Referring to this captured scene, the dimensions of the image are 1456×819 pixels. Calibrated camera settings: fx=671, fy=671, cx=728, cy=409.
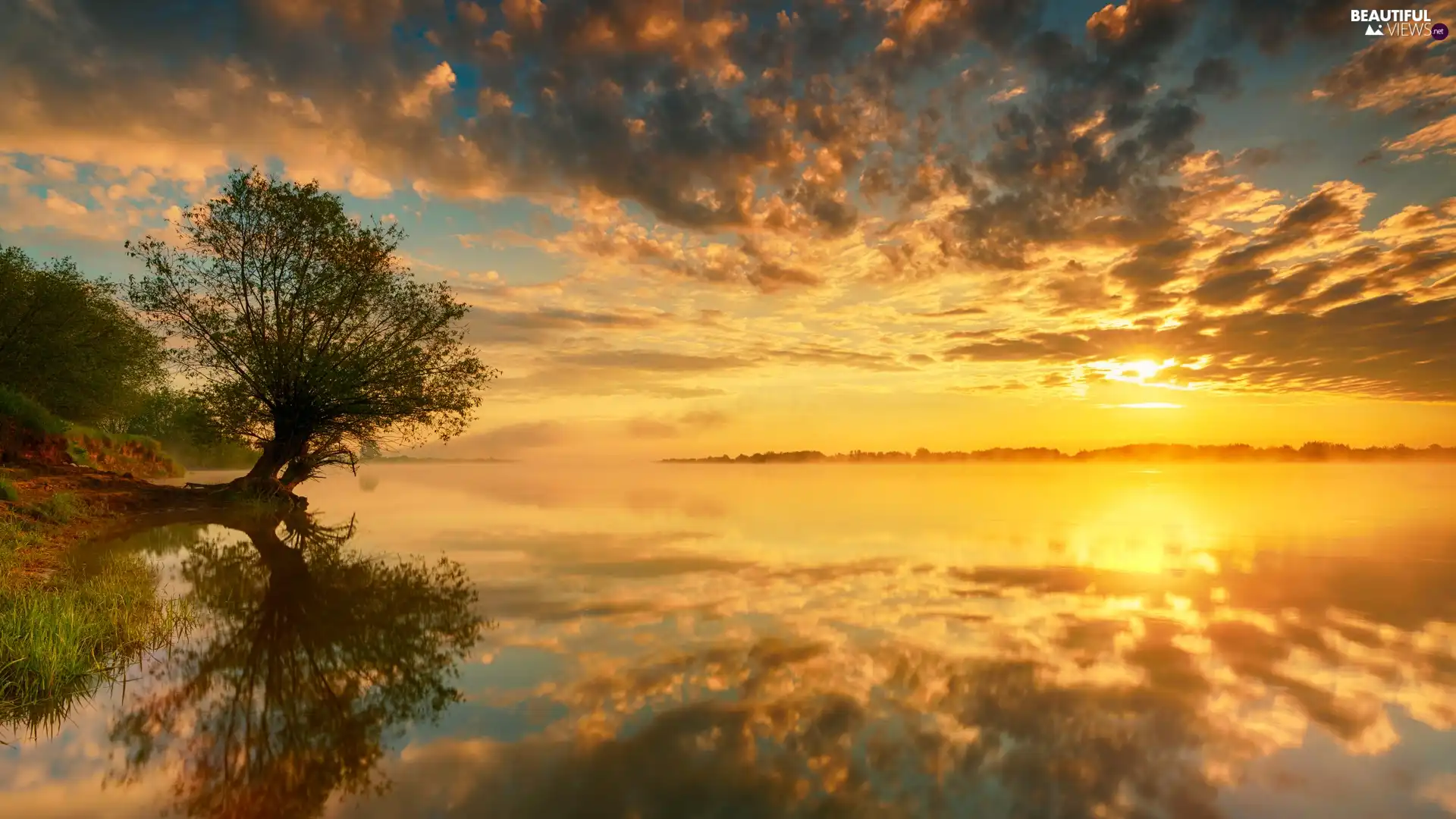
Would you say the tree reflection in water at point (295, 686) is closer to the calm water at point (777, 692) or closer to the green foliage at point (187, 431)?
the calm water at point (777, 692)

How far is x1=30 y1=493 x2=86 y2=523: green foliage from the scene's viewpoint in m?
27.6

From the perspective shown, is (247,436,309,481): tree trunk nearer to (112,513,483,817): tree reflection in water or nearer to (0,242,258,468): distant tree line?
(0,242,258,468): distant tree line

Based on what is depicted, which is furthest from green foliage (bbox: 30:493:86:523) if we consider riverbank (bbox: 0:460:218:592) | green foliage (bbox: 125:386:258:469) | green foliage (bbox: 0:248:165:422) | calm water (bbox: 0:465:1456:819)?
green foliage (bbox: 0:248:165:422)

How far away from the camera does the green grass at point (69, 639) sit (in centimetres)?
1017

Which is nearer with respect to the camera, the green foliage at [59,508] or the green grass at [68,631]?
the green grass at [68,631]

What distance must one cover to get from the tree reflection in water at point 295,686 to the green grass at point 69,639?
33.8 inches

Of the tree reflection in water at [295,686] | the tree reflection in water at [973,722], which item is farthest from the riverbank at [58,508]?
the tree reflection in water at [973,722]

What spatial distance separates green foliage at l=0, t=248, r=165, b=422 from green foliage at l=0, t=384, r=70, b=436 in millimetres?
8424

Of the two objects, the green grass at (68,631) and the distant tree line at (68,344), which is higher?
the distant tree line at (68,344)

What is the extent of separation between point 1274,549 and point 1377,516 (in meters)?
24.2

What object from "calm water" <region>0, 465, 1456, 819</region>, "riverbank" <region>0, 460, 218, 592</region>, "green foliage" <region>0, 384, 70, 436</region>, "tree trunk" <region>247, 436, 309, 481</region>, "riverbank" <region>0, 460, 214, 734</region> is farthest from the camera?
"tree trunk" <region>247, 436, 309, 481</region>

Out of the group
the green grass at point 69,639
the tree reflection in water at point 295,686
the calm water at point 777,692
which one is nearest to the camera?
the calm water at point 777,692

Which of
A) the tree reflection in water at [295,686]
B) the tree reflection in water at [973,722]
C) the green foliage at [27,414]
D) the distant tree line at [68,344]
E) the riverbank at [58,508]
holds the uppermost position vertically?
the distant tree line at [68,344]

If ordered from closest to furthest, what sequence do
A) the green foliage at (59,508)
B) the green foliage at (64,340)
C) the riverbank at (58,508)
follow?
1. the riverbank at (58,508)
2. the green foliage at (59,508)
3. the green foliage at (64,340)
